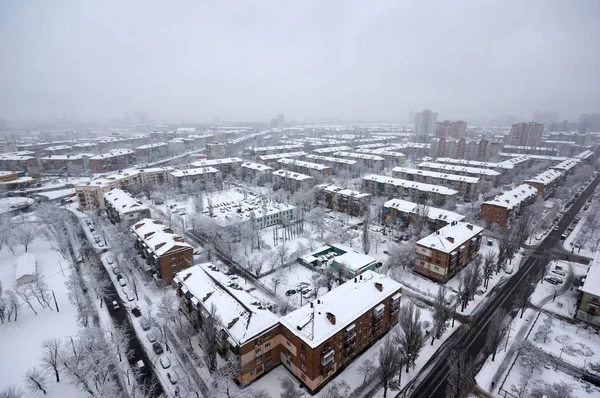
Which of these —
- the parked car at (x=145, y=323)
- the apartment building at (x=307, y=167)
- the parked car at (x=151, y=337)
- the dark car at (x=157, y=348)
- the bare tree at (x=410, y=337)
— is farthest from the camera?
the apartment building at (x=307, y=167)

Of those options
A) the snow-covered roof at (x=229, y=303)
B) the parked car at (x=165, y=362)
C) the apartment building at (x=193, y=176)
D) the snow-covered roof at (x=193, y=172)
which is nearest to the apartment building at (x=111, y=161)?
the apartment building at (x=193, y=176)

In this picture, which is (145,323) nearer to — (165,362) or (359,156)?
(165,362)

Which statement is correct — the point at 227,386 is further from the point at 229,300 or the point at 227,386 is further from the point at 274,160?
the point at 274,160

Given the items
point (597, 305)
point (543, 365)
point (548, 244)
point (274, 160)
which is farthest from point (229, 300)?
point (274, 160)

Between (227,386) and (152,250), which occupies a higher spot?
Answer: (152,250)

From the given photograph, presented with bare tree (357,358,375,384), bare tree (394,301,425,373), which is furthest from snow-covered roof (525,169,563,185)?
bare tree (357,358,375,384)

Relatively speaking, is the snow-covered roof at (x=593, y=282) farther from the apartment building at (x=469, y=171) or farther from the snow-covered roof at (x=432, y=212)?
the apartment building at (x=469, y=171)
